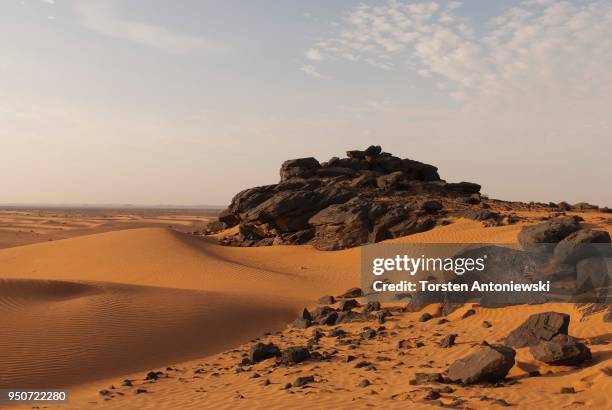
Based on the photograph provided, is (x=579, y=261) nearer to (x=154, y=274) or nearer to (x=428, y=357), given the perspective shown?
(x=428, y=357)

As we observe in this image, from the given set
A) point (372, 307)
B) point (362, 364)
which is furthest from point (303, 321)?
point (362, 364)

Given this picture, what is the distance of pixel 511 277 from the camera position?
1449 cm

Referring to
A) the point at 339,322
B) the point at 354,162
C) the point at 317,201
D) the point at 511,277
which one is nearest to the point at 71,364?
the point at 339,322

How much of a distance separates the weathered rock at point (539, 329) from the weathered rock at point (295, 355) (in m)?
4.36

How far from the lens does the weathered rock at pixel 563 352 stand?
30.5 ft

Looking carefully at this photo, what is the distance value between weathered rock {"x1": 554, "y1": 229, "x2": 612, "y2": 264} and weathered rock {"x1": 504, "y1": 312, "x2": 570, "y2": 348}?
4.02m

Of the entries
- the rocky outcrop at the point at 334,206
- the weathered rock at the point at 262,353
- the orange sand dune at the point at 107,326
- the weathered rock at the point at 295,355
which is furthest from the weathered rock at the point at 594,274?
the rocky outcrop at the point at 334,206

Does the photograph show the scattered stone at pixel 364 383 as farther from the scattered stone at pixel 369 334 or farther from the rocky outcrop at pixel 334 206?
the rocky outcrop at pixel 334 206

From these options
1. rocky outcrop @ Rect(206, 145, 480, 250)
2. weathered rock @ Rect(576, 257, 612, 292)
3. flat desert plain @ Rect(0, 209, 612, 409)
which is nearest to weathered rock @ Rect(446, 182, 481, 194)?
rocky outcrop @ Rect(206, 145, 480, 250)

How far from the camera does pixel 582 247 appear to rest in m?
14.2

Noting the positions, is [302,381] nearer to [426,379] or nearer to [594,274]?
[426,379]

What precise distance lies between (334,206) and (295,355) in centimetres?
1785

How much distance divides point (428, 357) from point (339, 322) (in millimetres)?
4591

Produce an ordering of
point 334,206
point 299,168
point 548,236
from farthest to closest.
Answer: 1. point 299,168
2. point 334,206
3. point 548,236
